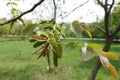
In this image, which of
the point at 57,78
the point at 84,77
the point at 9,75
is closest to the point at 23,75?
the point at 9,75

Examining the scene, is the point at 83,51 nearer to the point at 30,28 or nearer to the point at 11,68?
the point at 30,28

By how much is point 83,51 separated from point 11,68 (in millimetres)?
8334

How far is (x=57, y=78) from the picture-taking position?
22.9ft

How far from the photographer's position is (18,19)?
0.67 metres

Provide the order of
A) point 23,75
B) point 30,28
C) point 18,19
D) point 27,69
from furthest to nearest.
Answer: point 27,69 < point 23,75 < point 18,19 < point 30,28

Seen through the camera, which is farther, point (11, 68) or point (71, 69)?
point (11, 68)

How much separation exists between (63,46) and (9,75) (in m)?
7.26

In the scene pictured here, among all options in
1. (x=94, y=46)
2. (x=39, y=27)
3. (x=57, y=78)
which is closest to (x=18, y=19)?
(x=39, y=27)

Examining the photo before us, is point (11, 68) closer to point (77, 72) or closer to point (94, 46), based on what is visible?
point (77, 72)

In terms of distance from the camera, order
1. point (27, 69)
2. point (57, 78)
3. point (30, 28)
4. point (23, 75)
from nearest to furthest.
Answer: point (30, 28), point (57, 78), point (23, 75), point (27, 69)

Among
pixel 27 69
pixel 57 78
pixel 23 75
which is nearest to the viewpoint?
pixel 57 78

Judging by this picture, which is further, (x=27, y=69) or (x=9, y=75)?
(x=27, y=69)

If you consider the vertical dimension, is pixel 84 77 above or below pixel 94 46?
below

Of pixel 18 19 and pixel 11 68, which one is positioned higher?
pixel 18 19
